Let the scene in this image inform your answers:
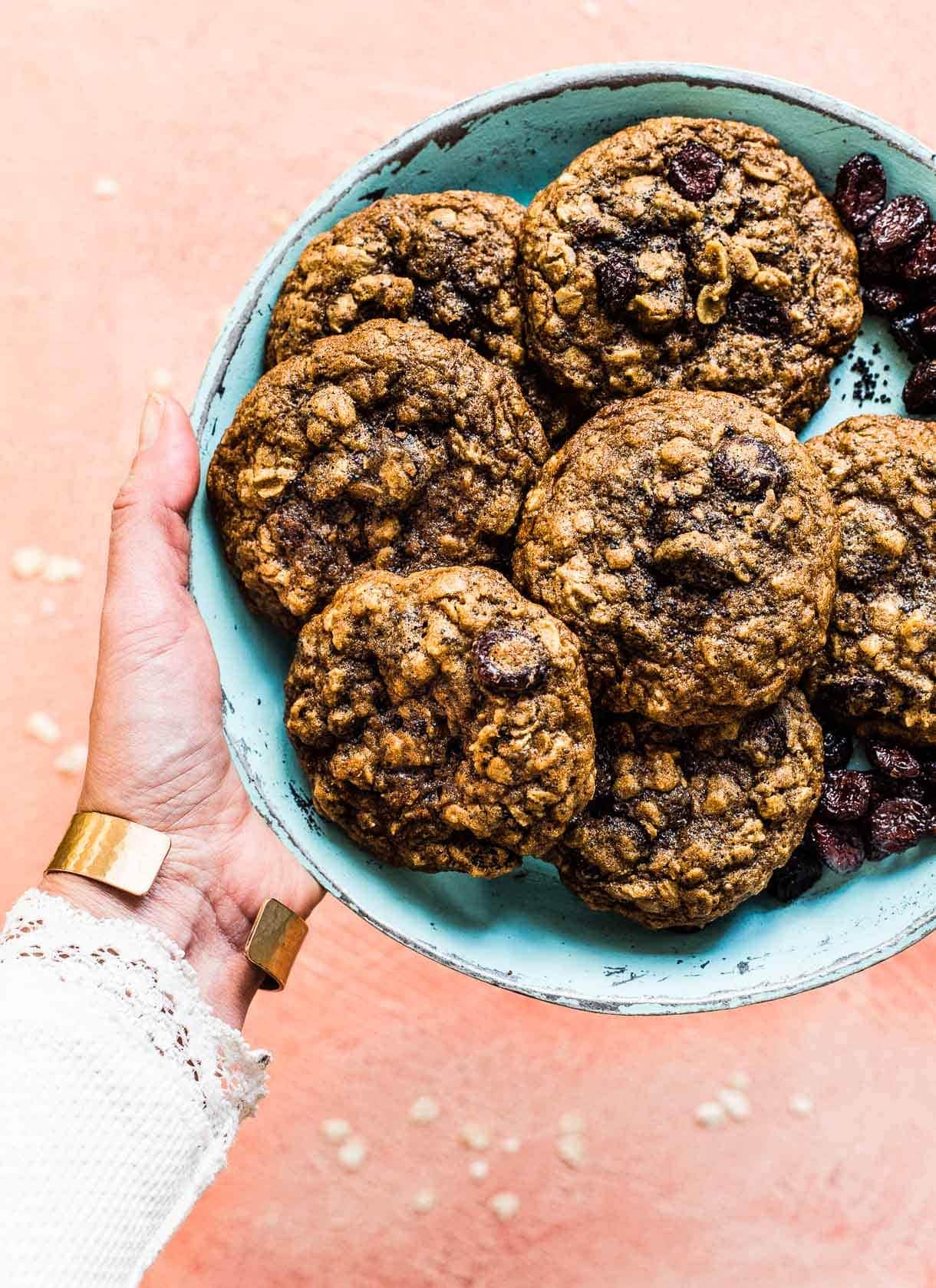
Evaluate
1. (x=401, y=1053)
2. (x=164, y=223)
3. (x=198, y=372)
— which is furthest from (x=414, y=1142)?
(x=164, y=223)

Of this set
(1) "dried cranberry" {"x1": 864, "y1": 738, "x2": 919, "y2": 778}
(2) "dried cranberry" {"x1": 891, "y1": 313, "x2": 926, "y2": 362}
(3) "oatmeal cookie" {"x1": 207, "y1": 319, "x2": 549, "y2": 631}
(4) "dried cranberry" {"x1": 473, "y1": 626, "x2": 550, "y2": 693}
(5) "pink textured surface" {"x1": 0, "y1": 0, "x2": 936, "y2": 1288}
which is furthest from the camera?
(5) "pink textured surface" {"x1": 0, "y1": 0, "x2": 936, "y2": 1288}

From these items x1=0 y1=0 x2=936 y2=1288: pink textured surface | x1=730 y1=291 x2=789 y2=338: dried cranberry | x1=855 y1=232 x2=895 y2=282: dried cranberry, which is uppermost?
x1=855 y1=232 x2=895 y2=282: dried cranberry

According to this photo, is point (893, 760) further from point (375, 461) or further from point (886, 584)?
point (375, 461)

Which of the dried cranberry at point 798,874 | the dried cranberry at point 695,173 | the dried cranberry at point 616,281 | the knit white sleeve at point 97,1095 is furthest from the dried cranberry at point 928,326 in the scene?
the knit white sleeve at point 97,1095

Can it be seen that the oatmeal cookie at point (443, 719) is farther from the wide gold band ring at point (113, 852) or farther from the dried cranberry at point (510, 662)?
the wide gold band ring at point (113, 852)

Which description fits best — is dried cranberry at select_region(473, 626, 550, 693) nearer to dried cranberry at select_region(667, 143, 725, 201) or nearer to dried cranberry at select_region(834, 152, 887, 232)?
dried cranberry at select_region(667, 143, 725, 201)

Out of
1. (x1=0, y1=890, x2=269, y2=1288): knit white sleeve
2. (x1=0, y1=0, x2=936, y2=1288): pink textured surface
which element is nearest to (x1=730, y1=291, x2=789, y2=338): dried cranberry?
(x1=0, y1=0, x2=936, y2=1288): pink textured surface
